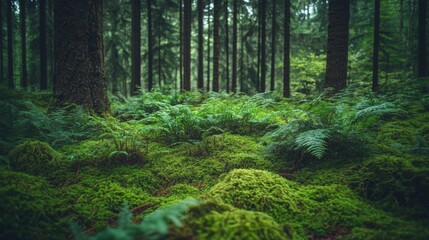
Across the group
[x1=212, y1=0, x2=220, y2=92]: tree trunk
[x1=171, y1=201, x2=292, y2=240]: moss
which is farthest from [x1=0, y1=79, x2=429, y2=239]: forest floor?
[x1=212, y1=0, x2=220, y2=92]: tree trunk

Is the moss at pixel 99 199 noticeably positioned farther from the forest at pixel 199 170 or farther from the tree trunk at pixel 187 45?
the tree trunk at pixel 187 45

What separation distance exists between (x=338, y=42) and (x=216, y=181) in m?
6.75

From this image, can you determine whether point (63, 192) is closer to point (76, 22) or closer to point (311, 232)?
point (311, 232)

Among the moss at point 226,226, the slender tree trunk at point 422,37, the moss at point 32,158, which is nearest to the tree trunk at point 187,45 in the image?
the slender tree trunk at point 422,37

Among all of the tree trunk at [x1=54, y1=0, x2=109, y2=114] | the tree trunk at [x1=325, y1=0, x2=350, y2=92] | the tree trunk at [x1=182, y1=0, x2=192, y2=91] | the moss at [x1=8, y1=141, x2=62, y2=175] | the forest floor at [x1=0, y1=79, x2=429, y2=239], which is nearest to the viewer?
the forest floor at [x1=0, y1=79, x2=429, y2=239]

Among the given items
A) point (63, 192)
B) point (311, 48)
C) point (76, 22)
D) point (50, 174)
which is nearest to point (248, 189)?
point (63, 192)

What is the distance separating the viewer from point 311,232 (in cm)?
258

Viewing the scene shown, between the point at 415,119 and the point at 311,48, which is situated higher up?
the point at 311,48

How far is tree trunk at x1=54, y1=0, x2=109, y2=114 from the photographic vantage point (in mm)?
6168

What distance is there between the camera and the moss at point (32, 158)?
367cm

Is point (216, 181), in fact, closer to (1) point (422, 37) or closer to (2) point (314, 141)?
(2) point (314, 141)

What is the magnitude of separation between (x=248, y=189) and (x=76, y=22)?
227 inches

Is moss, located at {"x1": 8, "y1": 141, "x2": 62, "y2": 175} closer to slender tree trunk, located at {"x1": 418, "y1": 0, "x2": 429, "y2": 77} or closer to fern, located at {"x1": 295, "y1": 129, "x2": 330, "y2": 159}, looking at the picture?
fern, located at {"x1": 295, "y1": 129, "x2": 330, "y2": 159}

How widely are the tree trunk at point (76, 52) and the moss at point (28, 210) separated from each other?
11.9 ft
